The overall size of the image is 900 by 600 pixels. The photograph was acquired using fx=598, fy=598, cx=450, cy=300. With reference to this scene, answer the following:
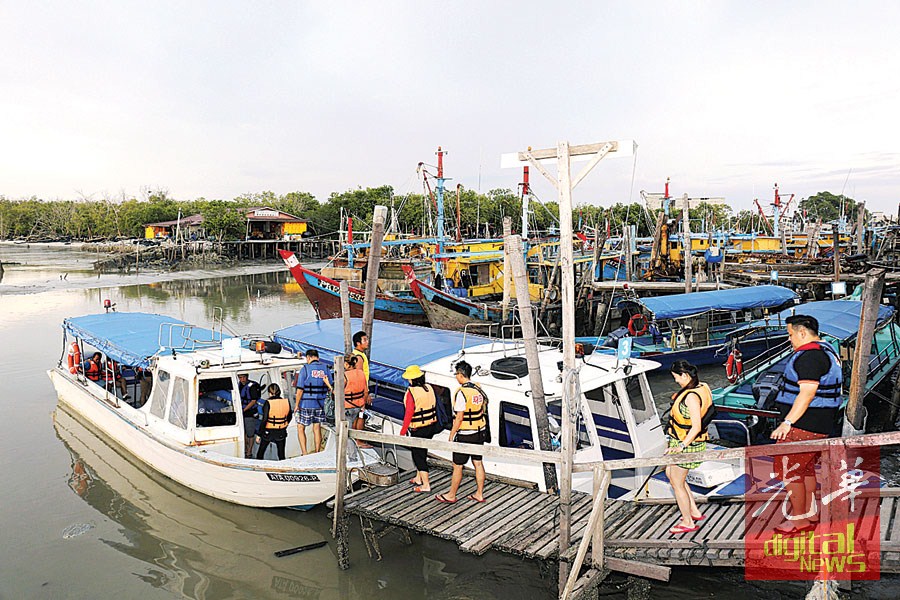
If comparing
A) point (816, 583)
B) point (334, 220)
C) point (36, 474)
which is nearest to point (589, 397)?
point (816, 583)

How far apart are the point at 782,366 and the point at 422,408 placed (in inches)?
336

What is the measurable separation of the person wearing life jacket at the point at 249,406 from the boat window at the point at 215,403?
0.18 metres

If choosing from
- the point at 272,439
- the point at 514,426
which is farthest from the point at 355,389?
the point at 514,426

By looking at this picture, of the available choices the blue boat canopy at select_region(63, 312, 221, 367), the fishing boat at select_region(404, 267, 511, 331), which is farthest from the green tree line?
the blue boat canopy at select_region(63, 312, 221, 367)

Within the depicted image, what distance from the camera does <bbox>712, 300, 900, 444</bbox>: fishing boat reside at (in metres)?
10.4

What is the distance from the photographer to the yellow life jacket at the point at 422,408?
6.96m

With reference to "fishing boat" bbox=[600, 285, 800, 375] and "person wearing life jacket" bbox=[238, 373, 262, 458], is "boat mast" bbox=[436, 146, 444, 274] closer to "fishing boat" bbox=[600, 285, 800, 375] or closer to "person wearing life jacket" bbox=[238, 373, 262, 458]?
"fishing boat" bbox=[600, 285, 800, 375]

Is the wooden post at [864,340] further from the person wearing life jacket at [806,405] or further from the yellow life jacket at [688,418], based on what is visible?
the yellow life jacket at [688,418]

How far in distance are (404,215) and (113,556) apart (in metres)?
62.7

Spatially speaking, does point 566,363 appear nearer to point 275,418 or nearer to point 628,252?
point 275,418

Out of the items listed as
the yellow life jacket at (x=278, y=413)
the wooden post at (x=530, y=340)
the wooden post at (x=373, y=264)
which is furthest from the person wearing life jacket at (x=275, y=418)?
the wooden post at (x=530, y=340)

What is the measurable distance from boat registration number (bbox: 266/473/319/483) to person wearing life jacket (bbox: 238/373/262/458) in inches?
38.4

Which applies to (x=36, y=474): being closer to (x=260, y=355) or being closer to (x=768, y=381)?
(x=260, y=355)

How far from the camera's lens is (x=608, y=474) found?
5.23m
